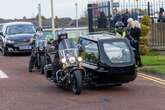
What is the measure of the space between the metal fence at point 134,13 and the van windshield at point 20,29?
12.5 ft

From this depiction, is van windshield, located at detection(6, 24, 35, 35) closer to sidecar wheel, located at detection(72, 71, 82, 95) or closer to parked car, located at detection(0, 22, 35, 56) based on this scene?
parked car, located at detection(0, 22, 35, 56)

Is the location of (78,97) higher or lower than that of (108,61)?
lower

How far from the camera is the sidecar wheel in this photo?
14.9 m

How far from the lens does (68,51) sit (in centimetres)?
1591

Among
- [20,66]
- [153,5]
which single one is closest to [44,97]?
[20,66]

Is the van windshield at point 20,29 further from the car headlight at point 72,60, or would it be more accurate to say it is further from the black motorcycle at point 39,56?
the car headlight at point 72,60

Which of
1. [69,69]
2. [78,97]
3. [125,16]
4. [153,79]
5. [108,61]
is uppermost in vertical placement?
[125,16]

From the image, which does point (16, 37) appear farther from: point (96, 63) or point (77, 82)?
point (77, 82)

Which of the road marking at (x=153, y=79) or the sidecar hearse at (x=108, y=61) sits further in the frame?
the road marking at (x=153, y=79)

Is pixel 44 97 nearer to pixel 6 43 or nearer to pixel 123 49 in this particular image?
pixel 123 49

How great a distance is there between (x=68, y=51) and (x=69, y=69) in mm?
687

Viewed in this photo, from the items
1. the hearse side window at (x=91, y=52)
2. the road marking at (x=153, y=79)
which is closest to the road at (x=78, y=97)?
Answer: the road marking at (x=153, y=79)

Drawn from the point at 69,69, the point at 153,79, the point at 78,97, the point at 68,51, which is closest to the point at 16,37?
the point at 153,79

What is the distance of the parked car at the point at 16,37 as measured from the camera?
28.6 m
